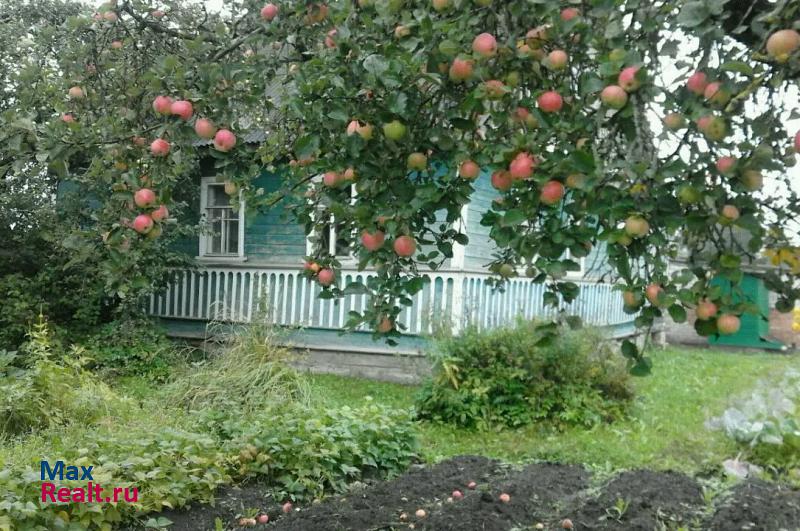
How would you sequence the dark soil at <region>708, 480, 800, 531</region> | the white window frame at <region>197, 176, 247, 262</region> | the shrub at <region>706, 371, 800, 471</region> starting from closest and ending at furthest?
the dark soil at <region>708, 480, 800, 531</region> < the shrub at <region>706, 371, 800, 471</region> < the white window frame at <region>197, 176, 247, 262</region>

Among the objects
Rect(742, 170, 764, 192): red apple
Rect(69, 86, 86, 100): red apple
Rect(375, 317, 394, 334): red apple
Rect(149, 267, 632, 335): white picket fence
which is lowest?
Rect(149, 267, 632, 335): white picket fence

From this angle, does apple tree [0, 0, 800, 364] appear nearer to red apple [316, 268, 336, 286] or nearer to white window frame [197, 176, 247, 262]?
red apple [316, 268, 336, 286]

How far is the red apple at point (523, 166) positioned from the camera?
5.97 ft

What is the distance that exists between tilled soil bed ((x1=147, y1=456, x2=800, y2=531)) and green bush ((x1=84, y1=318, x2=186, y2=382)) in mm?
4742

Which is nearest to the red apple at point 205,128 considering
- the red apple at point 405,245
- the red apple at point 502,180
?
the red apple at point 405,245

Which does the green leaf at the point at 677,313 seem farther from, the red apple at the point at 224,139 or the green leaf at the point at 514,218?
the red apple at the point at 224,139

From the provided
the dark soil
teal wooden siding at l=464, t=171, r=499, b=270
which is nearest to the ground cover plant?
the dark soil

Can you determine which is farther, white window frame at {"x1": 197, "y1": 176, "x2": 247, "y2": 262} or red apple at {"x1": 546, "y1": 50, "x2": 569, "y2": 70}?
white window frame at {"x1": 197, "y1": 176, "x2": 247, "y2": 262}

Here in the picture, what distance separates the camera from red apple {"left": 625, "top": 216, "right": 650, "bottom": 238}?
163 centimetres

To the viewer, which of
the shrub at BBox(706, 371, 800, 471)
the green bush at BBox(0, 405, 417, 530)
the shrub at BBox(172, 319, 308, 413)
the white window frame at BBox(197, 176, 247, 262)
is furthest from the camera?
the white window frame at BBox(197, 176, 247, 262)

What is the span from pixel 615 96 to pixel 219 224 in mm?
9107

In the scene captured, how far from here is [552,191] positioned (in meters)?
1.80

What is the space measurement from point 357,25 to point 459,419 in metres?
4.31

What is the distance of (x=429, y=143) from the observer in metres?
2.23
